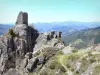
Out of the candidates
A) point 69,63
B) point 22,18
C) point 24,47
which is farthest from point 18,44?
point 69,63

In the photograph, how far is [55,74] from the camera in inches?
3720

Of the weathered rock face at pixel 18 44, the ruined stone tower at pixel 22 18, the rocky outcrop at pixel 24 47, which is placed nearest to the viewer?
the rocky outcrop at pixel 24 47

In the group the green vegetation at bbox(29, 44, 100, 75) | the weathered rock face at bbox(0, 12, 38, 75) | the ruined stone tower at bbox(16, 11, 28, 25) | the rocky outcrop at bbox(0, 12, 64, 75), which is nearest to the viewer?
the green vegetation at bbox(29, 44, 100, 75)

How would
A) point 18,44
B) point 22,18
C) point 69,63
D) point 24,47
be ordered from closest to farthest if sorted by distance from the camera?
1. point 69,63
2. point 18,44
3. point 24,47
4. point 22,18

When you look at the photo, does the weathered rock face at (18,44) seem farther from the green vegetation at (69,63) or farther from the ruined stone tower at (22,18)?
the green vegetation at (69,63)

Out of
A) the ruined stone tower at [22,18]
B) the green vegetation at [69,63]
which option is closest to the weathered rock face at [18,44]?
the ruined stone tower at [22,18]

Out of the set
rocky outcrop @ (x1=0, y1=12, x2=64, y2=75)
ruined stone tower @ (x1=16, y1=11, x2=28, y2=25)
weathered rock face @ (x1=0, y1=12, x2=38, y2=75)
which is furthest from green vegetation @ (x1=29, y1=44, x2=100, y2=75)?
ruined stone tower @ (x1=16, y1=11, x2=28, y2=25)

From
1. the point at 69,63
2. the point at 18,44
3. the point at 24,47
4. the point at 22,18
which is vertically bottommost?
the point at 69,63

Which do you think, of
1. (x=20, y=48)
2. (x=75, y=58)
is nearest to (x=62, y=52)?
(x=75, y=58)

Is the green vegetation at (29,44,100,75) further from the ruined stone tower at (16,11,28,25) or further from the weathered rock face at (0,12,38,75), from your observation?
the ruined stone tower at (16,11,28,25)

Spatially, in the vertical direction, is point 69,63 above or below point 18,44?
below

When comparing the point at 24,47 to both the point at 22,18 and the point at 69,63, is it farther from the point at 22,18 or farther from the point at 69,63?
the point at 69,63

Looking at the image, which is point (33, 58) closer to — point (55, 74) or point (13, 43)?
point (55, 74)

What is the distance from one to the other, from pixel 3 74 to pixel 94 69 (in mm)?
53222
